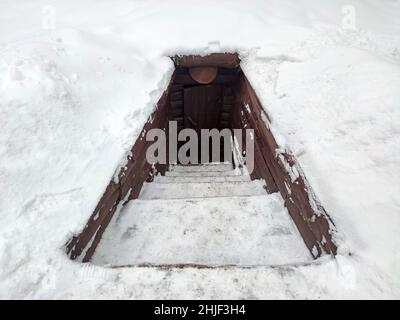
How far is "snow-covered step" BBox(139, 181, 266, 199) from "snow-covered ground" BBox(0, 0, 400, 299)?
72 centimetres

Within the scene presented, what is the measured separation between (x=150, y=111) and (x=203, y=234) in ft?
4.75

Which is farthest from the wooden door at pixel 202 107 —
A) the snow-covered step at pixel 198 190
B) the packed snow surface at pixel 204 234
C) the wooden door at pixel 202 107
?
the packed snow surface at pixel 204 234

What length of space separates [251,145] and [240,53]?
1.34 meters

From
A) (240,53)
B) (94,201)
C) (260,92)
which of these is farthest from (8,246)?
(240,53)

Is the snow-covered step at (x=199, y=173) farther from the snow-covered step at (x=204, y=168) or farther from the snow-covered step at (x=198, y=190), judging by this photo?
the snow-covered step at (x=198, y=190)

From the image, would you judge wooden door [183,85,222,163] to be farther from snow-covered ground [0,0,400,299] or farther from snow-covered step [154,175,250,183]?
snow-covered step [154,175,250,183]

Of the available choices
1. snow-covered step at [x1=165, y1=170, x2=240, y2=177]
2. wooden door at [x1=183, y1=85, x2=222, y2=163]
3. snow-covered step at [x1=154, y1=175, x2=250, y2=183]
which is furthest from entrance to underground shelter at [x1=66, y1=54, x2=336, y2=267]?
wooden door at [x1=183, y1=85, x2=222, y2=163]

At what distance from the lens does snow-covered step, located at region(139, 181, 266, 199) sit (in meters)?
2.91

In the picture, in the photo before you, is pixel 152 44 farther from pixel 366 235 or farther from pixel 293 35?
pixel 366 235

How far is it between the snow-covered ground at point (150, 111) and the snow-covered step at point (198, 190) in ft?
2.35

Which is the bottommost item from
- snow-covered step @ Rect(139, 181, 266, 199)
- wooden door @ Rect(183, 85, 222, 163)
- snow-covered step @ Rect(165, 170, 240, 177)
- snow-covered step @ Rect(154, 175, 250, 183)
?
snow-covered step @ Rect(139, 181, 266, 199)

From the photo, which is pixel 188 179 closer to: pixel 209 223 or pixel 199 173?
pixel 199 173
